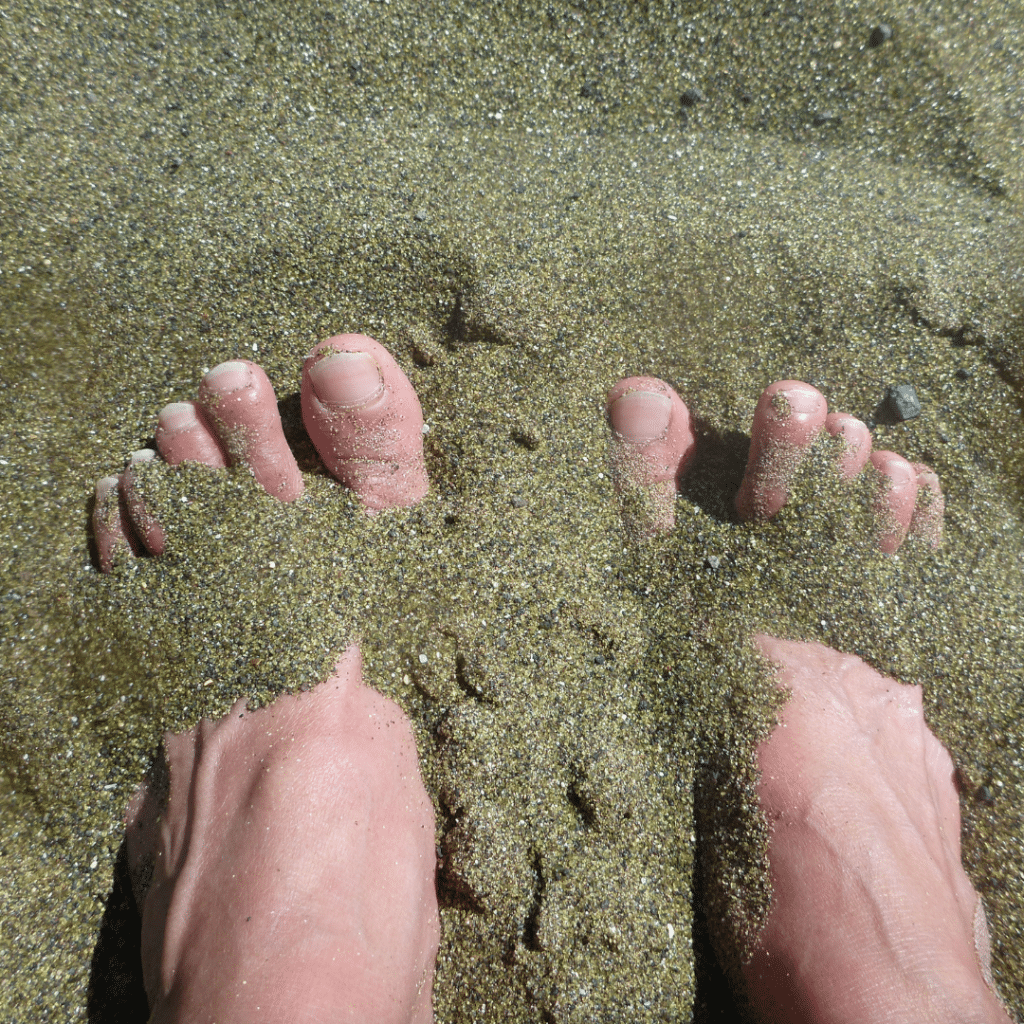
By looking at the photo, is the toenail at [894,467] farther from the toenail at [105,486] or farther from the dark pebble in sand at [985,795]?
the toenail at [105,486]

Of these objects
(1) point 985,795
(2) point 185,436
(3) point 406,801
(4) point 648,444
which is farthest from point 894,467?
(2) point 185,436

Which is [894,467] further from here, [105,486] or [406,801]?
[105,486]

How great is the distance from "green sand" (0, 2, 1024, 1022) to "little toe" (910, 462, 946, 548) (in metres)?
0.04

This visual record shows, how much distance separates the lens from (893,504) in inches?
53.2

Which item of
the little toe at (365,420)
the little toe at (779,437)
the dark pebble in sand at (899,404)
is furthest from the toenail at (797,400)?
the little toe at (365,420)

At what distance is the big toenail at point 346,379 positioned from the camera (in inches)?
50.3

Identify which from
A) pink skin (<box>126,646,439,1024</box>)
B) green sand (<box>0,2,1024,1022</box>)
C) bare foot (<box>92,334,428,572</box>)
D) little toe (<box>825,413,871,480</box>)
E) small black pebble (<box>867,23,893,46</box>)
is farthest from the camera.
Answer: small black pebble (<box>867,23,893,46</box>)

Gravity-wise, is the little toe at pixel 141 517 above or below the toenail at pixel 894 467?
below

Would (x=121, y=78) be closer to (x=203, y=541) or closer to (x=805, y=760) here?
(x=203, y=541)

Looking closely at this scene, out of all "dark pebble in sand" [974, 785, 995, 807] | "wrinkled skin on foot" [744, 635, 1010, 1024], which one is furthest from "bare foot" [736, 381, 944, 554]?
"dark pebble in sand" [974, 785, 995, 807]

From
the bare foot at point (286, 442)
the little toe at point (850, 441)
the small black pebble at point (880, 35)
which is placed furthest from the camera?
the small black pebble at point (880, 35)

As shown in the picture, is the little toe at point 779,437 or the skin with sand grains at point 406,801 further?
the little toe at point 779,437

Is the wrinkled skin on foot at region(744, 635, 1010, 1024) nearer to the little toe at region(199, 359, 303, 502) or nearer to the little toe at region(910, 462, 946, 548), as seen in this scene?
the little toe at region(910, 462, 946, 548)

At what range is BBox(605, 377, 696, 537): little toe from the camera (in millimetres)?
1383
